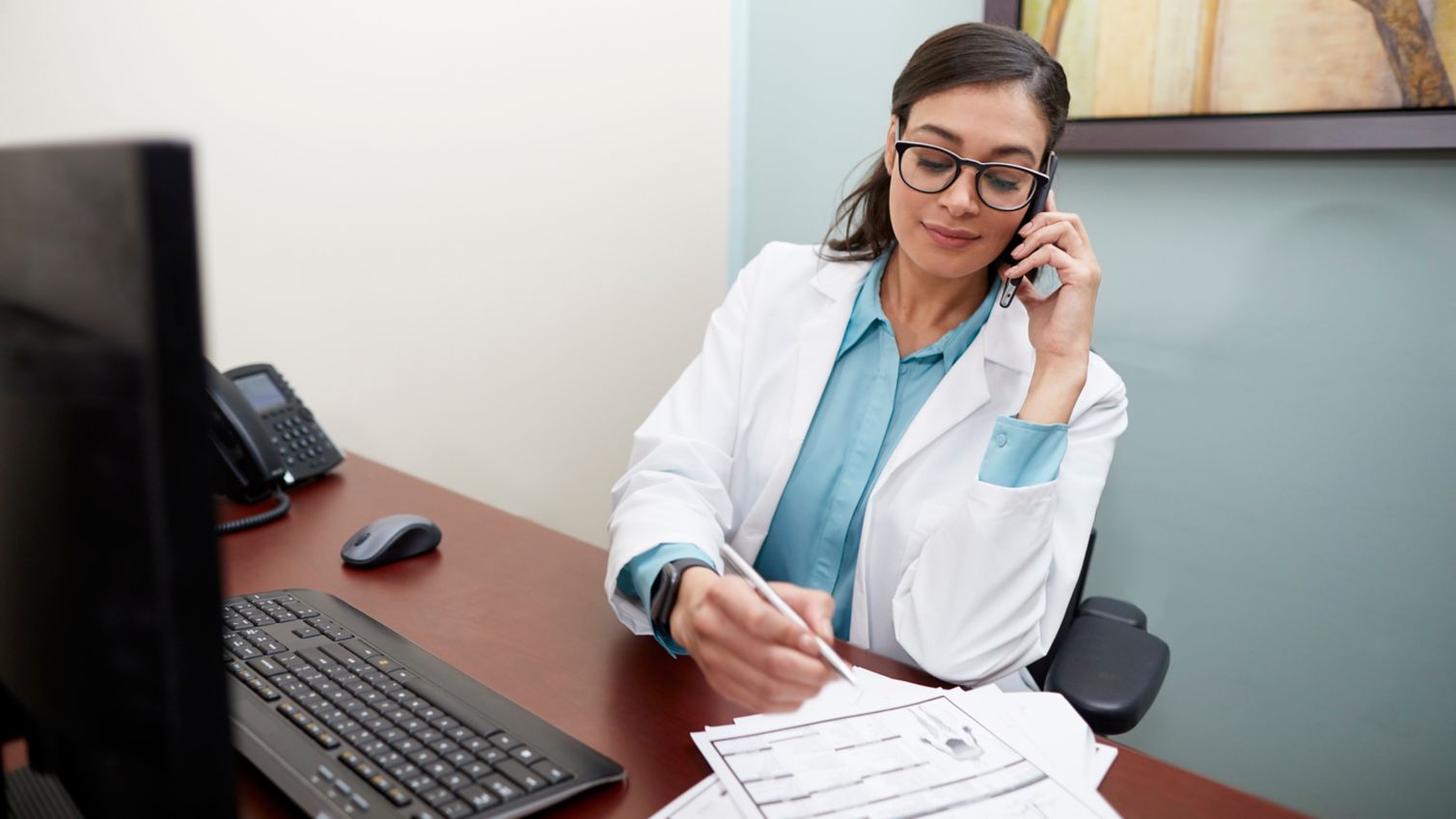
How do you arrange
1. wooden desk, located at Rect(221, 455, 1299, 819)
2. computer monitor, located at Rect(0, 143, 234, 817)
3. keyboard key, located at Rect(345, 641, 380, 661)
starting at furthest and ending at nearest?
keyboard key, located at Rect(345, 641, 380, 661), wooden desk, located at Rect(221, 455, 1299, 819), computer monitor, located at Rect(0, 143, 234, 817)

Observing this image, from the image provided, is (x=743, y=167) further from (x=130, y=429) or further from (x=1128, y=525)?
(x=130, y=429)

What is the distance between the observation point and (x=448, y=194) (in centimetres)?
172

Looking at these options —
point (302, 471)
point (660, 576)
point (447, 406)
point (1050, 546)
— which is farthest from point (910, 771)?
point (447, 406)

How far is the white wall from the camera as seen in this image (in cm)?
140

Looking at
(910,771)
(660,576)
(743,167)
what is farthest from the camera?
(743,167)

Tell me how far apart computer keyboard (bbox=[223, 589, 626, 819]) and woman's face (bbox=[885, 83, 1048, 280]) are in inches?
31.3

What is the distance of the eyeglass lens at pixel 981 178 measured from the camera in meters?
1.17

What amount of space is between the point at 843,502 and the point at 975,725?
50 centimetres

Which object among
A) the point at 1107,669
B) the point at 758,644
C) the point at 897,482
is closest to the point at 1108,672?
the point at 1107,669

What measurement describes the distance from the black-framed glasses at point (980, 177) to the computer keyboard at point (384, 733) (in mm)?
814

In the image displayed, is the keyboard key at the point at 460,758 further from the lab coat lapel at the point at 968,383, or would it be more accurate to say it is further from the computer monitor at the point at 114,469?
the lab coat lapel at the point at 968,383

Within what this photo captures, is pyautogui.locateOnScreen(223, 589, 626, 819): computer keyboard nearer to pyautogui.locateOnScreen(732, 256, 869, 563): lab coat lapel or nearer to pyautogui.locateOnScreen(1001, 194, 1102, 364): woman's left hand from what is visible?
pyautogui.locateOnScreen(732, 256, 869, 563): lab coat lapel

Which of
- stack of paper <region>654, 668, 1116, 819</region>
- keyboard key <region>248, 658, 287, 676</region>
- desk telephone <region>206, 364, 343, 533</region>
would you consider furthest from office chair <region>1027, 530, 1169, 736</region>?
desk telephone <region>206, 364, 343, 533</region>

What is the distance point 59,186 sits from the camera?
35 cm
